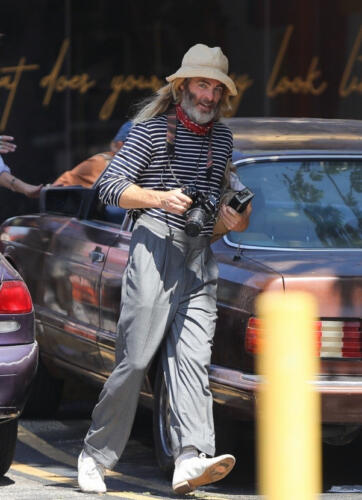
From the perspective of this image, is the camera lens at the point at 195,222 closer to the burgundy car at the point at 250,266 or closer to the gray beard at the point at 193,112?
the burgundy car at the point at 250,266

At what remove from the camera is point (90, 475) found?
6.43 metres

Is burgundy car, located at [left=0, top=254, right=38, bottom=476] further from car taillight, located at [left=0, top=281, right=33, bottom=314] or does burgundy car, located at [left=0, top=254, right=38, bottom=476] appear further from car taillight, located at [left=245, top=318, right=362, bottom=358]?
car taillight, located at [left=245, top=318, right=362, bottom=358]

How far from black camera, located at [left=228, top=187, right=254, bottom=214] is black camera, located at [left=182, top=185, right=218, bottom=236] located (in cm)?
8

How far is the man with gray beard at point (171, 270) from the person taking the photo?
6301 millimetres

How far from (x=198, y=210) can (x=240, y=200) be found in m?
0.21

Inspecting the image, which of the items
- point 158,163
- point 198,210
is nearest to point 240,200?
point 198,210

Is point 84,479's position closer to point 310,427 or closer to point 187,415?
point 187,415

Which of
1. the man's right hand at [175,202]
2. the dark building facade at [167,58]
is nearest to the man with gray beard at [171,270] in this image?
the man's right hand at [175,202]

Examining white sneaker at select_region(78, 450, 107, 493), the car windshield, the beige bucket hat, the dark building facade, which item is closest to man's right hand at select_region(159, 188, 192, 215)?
the beige bucket hat

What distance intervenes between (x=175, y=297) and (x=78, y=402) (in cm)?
346

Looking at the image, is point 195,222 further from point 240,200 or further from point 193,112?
point 193,112

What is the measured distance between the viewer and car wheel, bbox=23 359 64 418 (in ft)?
29.0

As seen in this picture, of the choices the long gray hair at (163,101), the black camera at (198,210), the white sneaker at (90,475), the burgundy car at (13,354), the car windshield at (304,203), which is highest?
the long gray hair at (163,101)

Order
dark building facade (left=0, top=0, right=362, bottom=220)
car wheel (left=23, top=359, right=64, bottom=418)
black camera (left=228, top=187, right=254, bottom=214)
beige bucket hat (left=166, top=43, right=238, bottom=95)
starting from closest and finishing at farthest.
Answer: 1. black camera (left=228, top=187, right=254, bottom=214)
2. beige bucket hat (left=166, top=43, right=238, bottom=95)
3. car wheel (left=23, top=359, right=64, bottom=418)
4. dark building facade (left=0, top=0, right=362, bottom=220)
